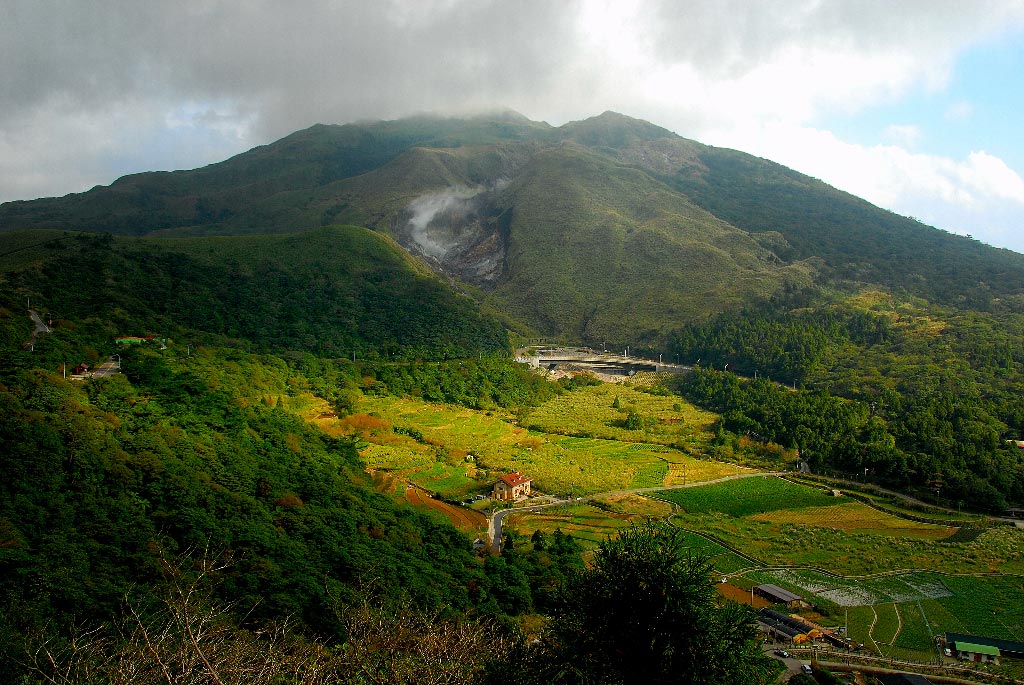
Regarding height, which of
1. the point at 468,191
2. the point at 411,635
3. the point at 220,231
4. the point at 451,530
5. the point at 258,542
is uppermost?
the point at 468,191

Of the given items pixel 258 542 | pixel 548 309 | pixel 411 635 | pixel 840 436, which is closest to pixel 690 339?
pixel 548 309

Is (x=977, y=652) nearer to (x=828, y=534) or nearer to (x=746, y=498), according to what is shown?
(x=828, y=534)

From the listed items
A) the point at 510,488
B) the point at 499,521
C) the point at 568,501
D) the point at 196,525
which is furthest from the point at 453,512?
the point at 196,525

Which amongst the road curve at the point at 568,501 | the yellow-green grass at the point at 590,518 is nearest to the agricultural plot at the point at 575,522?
the yellow-green grass at the point at 590,518

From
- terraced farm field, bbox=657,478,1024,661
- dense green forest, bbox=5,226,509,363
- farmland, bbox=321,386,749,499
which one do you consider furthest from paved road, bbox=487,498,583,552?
dense green forest, bbox=5,226,509,363

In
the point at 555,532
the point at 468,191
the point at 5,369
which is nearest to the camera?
the point at 5,369

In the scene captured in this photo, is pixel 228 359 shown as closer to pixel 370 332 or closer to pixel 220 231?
pixel 370 332

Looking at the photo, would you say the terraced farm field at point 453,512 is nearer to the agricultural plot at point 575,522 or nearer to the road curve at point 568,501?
the road curve at point 568,501
